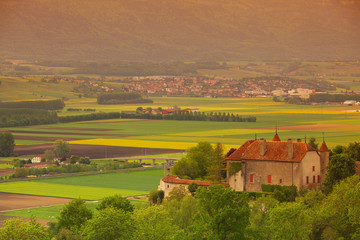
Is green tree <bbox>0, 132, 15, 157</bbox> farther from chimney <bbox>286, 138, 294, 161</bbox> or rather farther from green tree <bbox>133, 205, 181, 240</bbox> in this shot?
green tree <bbox>133, 205, 181, 240</bbox>

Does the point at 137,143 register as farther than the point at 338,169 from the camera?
Yes

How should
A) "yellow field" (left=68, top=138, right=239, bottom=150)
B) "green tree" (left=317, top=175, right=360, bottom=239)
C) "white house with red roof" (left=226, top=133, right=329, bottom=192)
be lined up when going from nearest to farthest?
"green tree" (left=317, top=175, right=360, bottom=239) → "white house with red roof" (left=226, top=133, right=329, bottom=192) → "yellow field" (left=68, top=138, right=239, bottom=150)

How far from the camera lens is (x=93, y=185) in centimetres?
12925

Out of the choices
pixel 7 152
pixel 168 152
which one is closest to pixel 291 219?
Result: pixel 168 152

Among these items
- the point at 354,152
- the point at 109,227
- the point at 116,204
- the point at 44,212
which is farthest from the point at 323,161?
the point at 109,227

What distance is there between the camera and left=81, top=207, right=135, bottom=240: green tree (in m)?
71.7

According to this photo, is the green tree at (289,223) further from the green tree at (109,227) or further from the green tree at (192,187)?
the green tree at (192,187)

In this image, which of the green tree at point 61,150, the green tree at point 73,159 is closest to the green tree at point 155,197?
the green tree at point 73,159

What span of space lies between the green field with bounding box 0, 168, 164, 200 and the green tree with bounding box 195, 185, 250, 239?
4318 cm

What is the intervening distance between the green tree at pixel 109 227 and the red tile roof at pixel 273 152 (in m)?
25.6

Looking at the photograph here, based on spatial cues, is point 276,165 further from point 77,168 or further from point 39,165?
point 39,165

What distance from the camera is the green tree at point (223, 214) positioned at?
70812 millimetres

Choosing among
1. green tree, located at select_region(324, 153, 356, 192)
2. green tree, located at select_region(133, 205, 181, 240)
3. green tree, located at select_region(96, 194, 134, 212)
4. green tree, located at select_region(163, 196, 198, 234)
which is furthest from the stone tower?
green tree, located at select_region(133, 205, 181, 240)

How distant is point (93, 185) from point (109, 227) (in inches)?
2279
